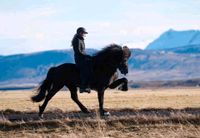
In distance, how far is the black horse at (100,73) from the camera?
21.7 metres

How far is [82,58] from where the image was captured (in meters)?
22.2

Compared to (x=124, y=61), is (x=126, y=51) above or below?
above

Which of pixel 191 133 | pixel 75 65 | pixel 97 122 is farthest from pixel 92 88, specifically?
pixel 191 133

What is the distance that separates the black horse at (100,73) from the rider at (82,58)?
0.78 ft

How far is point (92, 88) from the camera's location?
2217cm

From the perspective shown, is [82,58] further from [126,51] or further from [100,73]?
[126,51]

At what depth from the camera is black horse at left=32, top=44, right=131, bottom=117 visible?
71.3 ft

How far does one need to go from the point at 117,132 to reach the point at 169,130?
1.60 meters

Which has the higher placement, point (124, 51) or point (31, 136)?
point (124, 51)

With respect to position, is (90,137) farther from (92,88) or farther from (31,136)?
(92,88)

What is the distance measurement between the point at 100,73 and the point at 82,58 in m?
0.93

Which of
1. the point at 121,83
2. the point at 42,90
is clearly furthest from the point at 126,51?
the point at 42,90

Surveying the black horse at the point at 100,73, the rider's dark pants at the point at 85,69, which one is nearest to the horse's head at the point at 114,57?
the black horse at the point at 100,73

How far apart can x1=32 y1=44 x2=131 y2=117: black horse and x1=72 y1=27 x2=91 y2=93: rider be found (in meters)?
0.24
